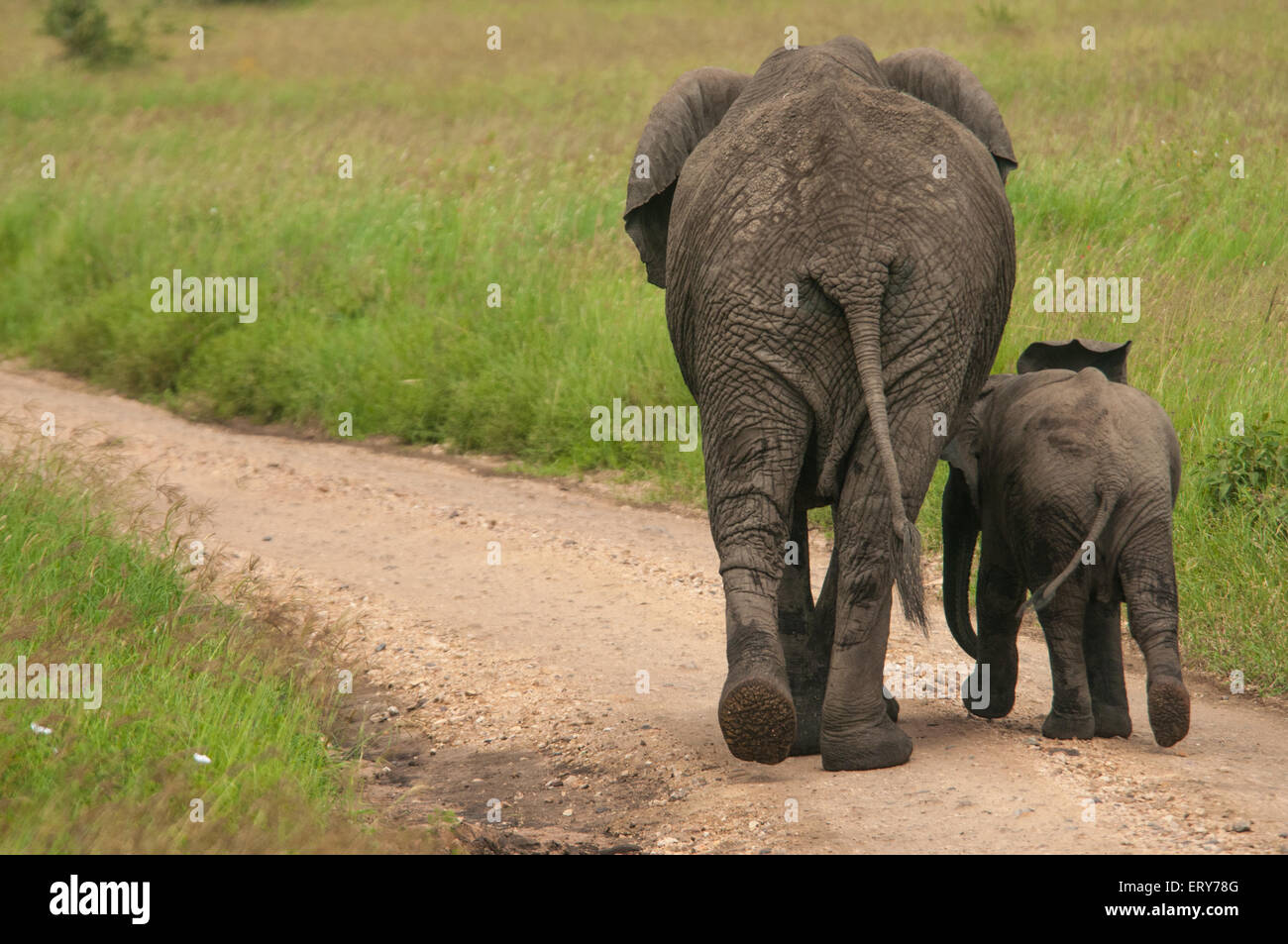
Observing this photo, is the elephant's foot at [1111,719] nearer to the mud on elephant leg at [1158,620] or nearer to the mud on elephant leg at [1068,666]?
the mud on elephant leg at [1068,666]

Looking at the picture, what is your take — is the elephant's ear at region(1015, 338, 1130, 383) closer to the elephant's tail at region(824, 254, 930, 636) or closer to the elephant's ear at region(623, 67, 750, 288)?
the elephant's tail at region(824, 254, 930, 636)

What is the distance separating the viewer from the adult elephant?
4.54 metres

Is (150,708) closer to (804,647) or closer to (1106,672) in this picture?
(804,647)

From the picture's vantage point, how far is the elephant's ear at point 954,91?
16.9 feet

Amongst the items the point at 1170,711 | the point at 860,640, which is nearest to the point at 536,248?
the point at 860,640

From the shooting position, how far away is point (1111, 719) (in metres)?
5.37

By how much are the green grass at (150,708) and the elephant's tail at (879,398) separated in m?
1.69

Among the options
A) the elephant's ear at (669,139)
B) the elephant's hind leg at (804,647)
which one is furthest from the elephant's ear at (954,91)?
the elephant's hind leg at (804,647)

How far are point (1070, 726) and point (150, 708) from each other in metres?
3.27

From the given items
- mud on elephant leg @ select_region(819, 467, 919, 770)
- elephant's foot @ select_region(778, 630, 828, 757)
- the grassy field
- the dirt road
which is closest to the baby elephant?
the dirt road

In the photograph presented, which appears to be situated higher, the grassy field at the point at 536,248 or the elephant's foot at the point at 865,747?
the grassy field at the point at 536,248

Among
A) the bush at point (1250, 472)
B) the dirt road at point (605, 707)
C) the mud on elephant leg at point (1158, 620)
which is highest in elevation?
the bush at point (1250, 472)

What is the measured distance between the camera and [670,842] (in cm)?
457

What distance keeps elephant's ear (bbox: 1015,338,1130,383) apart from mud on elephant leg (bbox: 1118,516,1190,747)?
0.90 m
